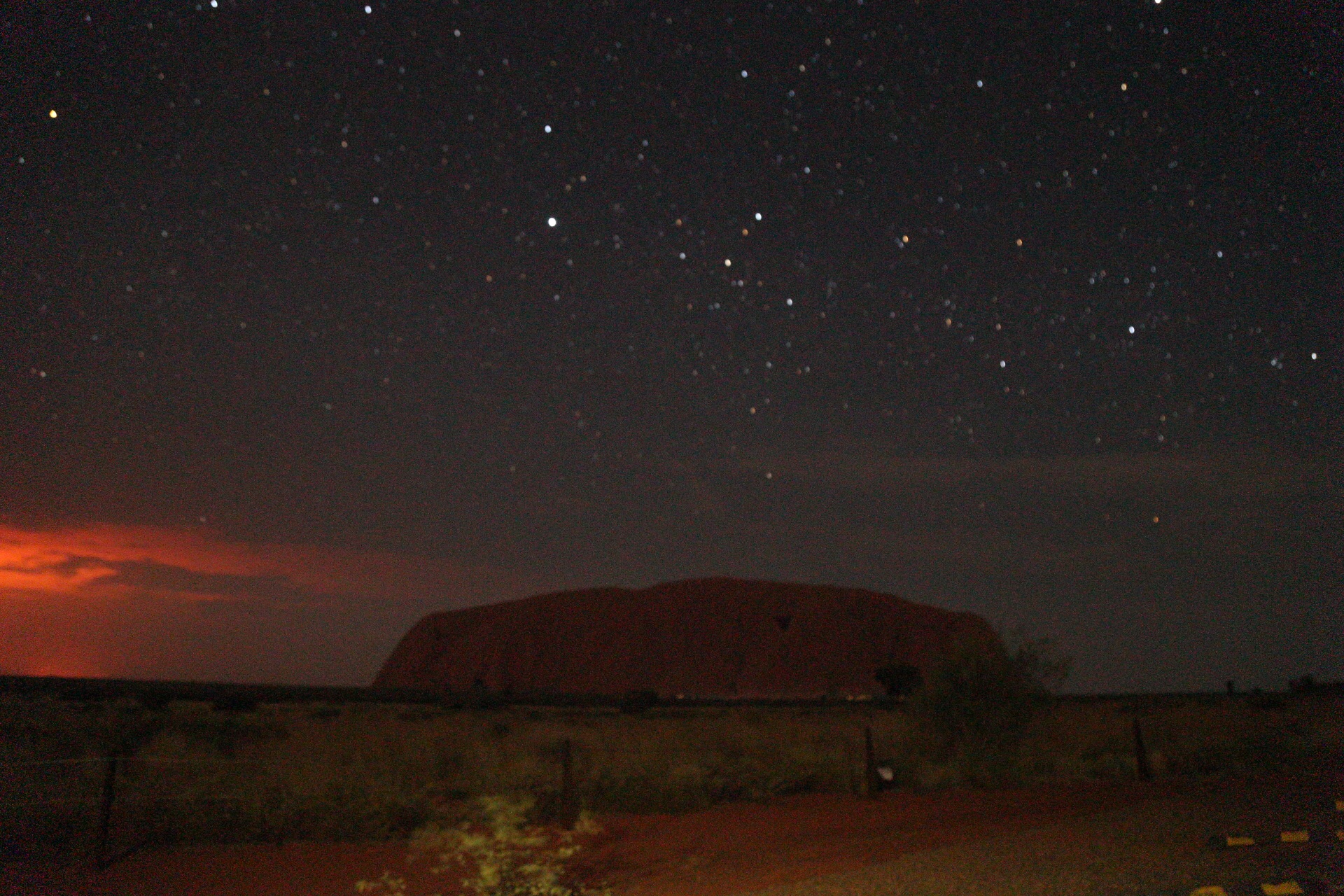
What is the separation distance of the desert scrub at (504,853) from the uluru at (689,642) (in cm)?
9108

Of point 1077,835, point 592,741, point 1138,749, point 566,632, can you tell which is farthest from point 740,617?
point 1077,835

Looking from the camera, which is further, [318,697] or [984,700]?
[318,697]

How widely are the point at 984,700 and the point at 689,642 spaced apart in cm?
9548

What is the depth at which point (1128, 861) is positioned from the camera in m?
11.4

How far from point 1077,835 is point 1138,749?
8628 millimetres

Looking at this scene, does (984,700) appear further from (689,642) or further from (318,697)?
(689,642)

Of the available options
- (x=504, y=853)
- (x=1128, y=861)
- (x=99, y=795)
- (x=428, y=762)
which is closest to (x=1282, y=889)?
(x=1128, y=861)

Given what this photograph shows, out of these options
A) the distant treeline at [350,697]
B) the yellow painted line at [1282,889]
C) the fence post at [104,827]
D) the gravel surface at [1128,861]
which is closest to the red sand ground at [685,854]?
the fence post at [104,827]

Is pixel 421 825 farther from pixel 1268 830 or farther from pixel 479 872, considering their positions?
pixel 1268 830

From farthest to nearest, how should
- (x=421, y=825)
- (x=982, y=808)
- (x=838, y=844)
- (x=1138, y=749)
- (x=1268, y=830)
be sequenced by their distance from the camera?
(x=1138, y=749), (x=982, y=808), (x=421, y=825), (x=838, y=844), (x=1268, y=830)

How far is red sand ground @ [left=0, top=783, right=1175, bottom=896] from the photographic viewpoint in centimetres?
1247

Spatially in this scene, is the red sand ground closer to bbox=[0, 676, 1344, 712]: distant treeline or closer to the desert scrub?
the desert scrub

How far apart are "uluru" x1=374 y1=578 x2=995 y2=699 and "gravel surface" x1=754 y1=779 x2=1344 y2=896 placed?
301ft

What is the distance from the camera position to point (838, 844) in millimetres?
14273
